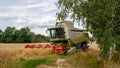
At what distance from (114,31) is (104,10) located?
1769mm

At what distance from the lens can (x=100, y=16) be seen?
2423cm

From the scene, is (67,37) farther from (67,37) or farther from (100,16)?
(100,16)

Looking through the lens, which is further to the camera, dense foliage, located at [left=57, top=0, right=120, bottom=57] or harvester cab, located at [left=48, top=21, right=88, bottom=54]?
harvester cab, located at [left=48, top=21, right=88, bottom=54]

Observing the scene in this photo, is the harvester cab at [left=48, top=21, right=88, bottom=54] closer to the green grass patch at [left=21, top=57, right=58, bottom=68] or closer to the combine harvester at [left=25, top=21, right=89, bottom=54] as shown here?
the combine harvester at [left=25, top=21, right=89, bottom=54]

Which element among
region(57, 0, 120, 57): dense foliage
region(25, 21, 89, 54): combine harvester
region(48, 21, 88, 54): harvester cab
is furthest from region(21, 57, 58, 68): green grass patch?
region(48, 21, 88, 54): harvester cab

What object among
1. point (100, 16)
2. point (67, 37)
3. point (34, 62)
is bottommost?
point (34, 62)

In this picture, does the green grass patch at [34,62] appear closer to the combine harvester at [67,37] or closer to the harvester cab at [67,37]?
the combine harvester at [67,37]

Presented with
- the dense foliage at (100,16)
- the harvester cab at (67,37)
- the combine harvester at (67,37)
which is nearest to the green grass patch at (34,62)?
the dense foliage at (100,16)

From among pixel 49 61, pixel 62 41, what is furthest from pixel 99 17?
pixel 62 41

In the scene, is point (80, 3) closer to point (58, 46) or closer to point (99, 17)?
point (99, 17)

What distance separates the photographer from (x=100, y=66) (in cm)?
2403

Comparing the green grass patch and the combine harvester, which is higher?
the combine harvester

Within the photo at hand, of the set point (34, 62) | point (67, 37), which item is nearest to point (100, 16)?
point (34, 62)

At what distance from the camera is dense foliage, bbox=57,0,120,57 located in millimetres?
23156
